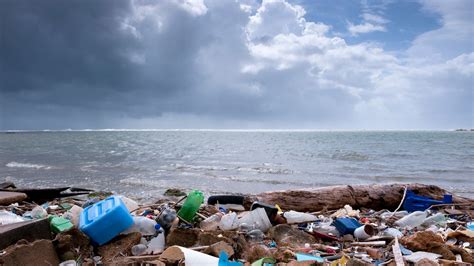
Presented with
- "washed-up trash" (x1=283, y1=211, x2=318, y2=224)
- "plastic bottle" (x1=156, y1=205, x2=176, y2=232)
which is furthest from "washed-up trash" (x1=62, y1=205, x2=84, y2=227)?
"washed-up trash" (x1=283, y1=211, x2=318, y2=224)

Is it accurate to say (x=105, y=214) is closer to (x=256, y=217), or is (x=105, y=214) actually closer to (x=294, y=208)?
(x=256, y=217)

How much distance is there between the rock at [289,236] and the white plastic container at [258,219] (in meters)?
0.17

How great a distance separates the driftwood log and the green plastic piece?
3.26m

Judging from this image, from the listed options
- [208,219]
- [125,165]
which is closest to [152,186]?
[125,165]

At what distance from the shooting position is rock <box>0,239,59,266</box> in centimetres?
298

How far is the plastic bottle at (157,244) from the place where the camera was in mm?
3624

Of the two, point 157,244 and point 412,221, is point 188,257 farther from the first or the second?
point 412,221

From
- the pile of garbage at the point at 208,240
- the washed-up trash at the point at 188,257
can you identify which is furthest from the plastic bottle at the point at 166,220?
the washed-up trash at the point at 188,257

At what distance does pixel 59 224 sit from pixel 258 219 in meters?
2.22

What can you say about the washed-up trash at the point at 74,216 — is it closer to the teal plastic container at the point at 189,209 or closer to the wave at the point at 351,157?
the teal plastic container at the point at 189,209

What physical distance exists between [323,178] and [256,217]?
10846 mm

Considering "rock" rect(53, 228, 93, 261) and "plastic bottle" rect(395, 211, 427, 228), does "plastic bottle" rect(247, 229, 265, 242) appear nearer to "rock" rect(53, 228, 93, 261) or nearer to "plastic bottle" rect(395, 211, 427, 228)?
"rock" rect(53, 228, 93, 261)

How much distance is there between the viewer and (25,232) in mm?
3393

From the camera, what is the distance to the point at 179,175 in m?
15.6
